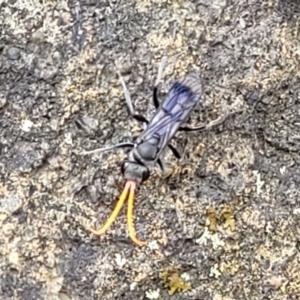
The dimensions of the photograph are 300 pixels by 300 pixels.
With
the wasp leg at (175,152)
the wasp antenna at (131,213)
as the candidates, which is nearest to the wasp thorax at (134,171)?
the wasp antenna at (131,213)

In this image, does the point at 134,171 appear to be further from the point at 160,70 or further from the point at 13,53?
the point at 13,53

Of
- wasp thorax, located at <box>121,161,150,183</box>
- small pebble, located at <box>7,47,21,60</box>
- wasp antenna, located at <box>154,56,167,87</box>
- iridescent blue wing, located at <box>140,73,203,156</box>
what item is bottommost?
wasp thorax, located at <box>121,161,150,183</box>

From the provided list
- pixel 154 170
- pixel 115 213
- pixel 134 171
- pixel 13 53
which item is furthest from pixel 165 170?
pixel 13 53

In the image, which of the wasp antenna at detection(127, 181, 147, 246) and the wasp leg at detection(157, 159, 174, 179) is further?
the wasp leg at detection(157, 159, 174, 179)

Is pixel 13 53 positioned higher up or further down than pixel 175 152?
higher up

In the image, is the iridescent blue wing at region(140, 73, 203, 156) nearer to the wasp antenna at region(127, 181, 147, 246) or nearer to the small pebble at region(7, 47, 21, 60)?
the wasp antenna at region(127, 181, 147, 246)

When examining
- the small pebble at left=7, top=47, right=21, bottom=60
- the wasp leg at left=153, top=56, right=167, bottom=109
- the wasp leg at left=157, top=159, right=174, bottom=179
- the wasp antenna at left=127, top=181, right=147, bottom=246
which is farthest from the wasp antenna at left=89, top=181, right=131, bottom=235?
the small pebble at left=7, top=47, right=21, bottom=60
